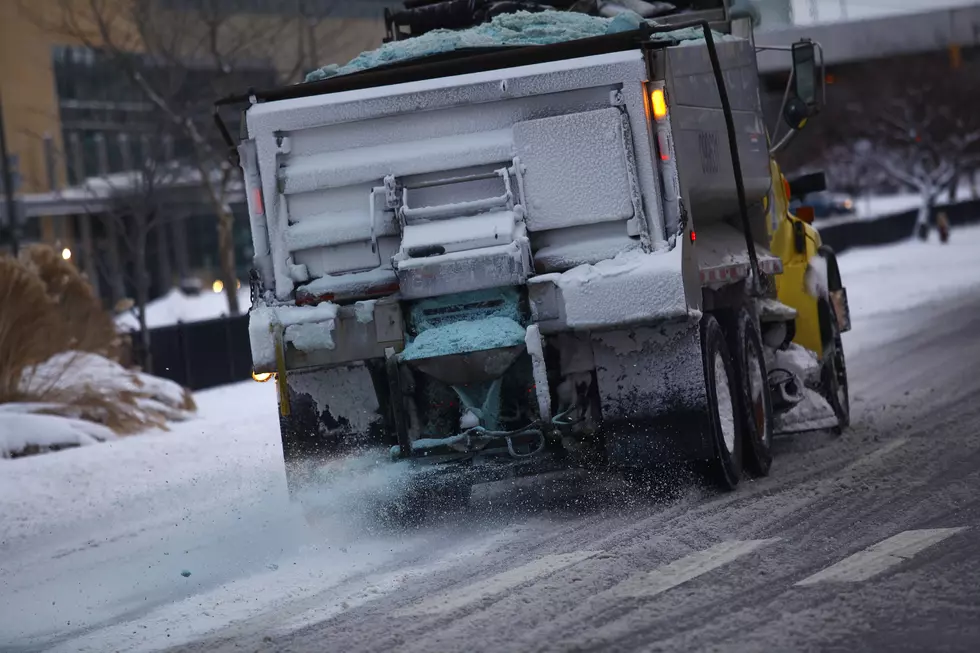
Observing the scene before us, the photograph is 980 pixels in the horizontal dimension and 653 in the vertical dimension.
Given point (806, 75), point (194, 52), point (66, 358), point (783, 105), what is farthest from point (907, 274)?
point (806, 75)

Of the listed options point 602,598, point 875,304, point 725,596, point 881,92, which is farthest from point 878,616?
point 881,92

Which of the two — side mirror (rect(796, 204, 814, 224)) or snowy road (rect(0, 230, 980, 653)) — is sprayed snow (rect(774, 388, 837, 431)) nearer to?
snowy road (rect(0, 230, 980, 653))

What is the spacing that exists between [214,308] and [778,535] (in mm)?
31330

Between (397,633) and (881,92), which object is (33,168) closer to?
(881,92)

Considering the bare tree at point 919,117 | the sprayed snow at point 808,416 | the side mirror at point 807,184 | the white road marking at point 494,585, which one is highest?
the bare tree at point 919,117

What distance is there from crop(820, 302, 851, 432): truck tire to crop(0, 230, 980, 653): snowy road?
0.22 metres

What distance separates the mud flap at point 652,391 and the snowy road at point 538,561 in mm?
389

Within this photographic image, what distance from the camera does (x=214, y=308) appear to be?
38000 mm

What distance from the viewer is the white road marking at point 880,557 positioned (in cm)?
659

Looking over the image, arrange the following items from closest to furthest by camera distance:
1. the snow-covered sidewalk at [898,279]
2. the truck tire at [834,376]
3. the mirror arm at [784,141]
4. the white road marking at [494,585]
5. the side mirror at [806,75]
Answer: the white road marking at [494,585] → the side mirror at [806,75] → the truck tire at [834,376] → the mirror arm at [784,141] → the snow-covered sidewalk at [898,279]

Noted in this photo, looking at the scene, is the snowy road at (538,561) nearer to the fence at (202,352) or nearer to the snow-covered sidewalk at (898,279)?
the fence at (202,352)

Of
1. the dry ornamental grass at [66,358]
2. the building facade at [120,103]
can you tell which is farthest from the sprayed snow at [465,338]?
the building facade at [120,103]

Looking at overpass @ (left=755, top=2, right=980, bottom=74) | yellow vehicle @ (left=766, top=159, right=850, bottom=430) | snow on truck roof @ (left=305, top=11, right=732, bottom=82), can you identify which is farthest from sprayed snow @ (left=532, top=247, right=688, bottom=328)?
overpass @ (left=755, top=2, right=980, bottom=74)

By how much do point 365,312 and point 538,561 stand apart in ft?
6.16
